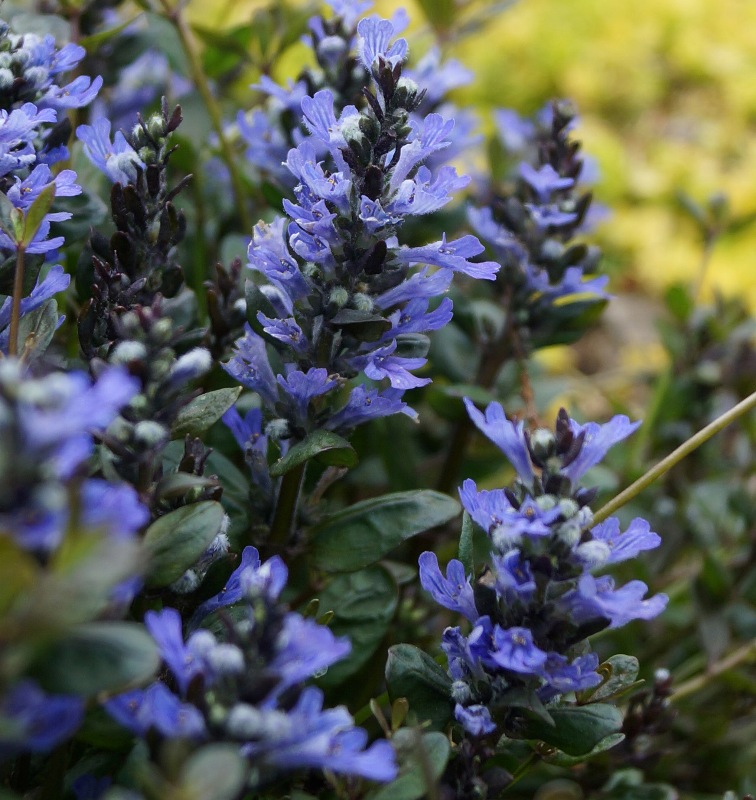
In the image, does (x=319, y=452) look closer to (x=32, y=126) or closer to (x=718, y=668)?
(x=32, y=126)

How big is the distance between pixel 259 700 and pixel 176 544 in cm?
12

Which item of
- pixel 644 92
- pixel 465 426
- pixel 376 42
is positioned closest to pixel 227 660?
pixel 376 42

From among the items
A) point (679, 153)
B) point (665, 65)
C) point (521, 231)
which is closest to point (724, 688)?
point (521, 231)

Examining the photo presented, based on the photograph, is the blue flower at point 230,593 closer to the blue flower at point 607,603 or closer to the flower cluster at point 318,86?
the blue flower at point 607,603

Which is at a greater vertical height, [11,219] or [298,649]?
[11,219]

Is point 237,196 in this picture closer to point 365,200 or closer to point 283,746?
point 365,200

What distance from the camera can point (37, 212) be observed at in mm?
589

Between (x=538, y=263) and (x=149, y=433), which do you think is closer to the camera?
(x=149, y=433)

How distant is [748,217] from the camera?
54.1 inches

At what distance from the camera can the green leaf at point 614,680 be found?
64cm

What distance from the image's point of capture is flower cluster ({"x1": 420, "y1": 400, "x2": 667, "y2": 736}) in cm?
56

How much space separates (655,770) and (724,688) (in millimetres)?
201

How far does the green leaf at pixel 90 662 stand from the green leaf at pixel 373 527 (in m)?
0.29

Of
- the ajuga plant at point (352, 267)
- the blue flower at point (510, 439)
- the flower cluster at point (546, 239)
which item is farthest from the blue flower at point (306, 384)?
the flower cluster at point (546, 239)
